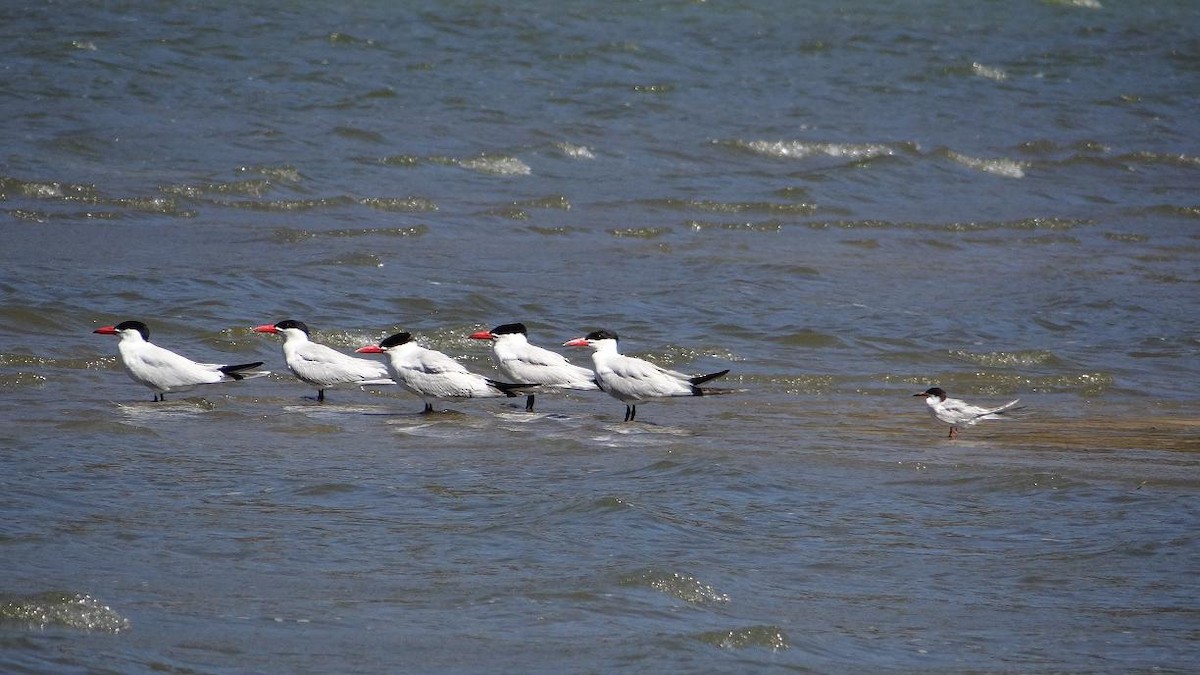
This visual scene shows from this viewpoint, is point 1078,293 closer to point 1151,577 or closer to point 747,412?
point 747,412

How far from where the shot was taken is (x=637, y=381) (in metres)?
9.35

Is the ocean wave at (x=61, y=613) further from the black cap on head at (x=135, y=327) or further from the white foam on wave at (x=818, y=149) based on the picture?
the white foam on wave at (x=818, y=149)

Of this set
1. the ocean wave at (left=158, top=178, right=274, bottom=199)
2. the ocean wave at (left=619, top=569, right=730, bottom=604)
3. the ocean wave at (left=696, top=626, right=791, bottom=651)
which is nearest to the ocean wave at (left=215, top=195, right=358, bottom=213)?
the ocean wave at (left=158, top=178, right=274, bottom=199)

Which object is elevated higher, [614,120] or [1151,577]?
[614,120]

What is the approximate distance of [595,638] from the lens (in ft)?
16.6

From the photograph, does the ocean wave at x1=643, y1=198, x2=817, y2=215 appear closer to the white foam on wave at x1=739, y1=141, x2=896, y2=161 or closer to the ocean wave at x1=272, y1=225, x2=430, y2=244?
the white foam on wave at x1=739, y1=141, x2=896, y2=161

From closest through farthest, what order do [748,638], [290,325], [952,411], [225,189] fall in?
[748,638] → [952,411] → [290,325] → [225,189]

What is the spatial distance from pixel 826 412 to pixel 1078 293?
196 inches

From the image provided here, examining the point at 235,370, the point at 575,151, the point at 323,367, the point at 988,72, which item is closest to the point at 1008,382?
the point at 323,367

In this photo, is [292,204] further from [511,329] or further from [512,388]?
[512,388]

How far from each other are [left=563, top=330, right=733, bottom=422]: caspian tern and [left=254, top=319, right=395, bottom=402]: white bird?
4.57ft

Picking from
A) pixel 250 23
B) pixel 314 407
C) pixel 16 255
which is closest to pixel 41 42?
pixel 250 23

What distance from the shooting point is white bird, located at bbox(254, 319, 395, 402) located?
965cm

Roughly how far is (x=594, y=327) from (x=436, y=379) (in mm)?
2504
